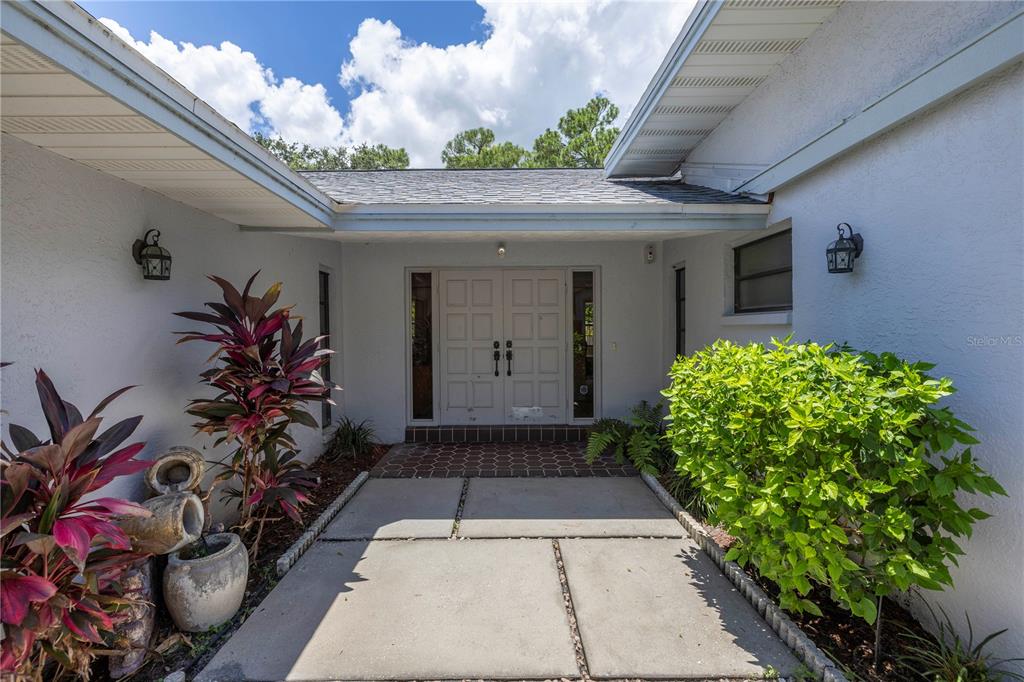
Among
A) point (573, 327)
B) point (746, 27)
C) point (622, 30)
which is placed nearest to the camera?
point (746, 27)

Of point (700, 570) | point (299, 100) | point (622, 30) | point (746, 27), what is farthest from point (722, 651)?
point (299, 100)

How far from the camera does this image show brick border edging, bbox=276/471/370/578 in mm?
3672

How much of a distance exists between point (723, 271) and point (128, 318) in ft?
18.4

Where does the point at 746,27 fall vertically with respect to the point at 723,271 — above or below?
above

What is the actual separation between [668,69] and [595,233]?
1751 millimetres

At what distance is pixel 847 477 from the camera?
8.59ft

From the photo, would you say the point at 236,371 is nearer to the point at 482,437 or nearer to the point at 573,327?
the point at 482,437

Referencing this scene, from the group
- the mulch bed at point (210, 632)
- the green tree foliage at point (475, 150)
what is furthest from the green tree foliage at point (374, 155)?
the mulch bed at point (210, 632)

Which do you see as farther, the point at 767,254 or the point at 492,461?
→ the point at 492,461

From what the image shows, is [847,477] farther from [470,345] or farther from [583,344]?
[470,345]

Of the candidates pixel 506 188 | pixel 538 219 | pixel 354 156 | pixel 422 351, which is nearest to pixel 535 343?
pixel 422 351

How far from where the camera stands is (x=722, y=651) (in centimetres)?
277

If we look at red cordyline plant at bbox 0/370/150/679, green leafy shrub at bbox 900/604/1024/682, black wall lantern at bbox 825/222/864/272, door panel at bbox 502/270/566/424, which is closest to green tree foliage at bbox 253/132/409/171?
door panel at bbox 502/270/566/424

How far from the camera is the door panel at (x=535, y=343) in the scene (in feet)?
25.3
